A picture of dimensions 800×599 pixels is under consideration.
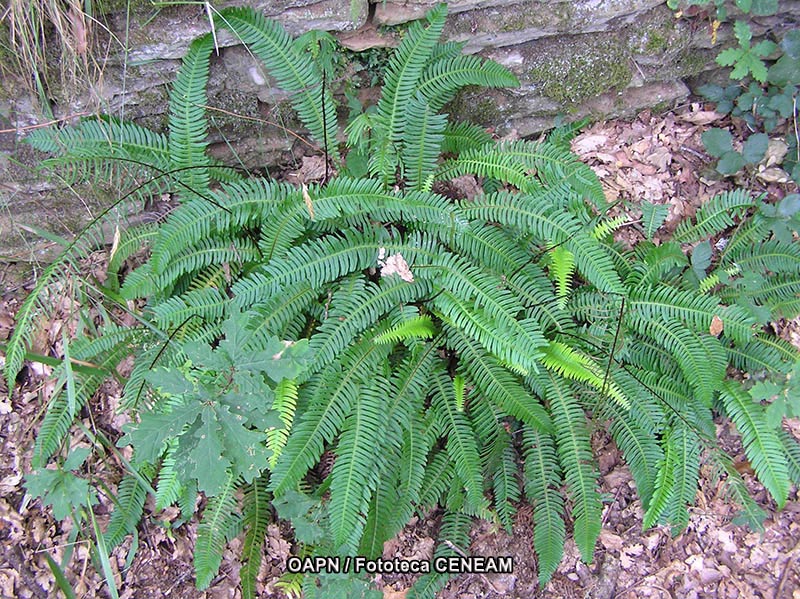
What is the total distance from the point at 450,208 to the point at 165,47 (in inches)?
69.9

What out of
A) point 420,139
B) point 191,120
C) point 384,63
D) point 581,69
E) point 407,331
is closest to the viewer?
point 407,331

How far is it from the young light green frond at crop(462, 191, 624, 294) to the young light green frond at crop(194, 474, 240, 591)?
2.05 m

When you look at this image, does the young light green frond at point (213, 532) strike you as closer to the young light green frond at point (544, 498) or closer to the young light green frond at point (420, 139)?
the young light green frond at point (544, 498)

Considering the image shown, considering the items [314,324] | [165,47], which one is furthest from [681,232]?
[165,47]

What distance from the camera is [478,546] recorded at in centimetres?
346

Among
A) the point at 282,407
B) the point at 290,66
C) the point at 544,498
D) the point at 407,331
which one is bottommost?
the point at 544,498

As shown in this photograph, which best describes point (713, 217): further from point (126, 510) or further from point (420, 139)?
point (126, 510)

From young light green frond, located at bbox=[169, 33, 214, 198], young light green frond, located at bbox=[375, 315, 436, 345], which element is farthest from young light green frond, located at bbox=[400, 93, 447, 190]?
young light green frond, located at bbox=[169, 33, 214, 198]

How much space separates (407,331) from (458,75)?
60.0 inches

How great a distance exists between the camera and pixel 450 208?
3.24m

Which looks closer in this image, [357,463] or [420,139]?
[357,463]

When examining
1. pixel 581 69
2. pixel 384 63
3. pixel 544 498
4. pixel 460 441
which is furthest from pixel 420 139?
pixel 544 498

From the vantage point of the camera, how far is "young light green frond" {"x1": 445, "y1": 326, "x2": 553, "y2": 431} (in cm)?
318

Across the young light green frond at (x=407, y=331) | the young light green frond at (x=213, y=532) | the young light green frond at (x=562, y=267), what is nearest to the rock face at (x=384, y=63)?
the young light green frond at (x=562, y=267)
